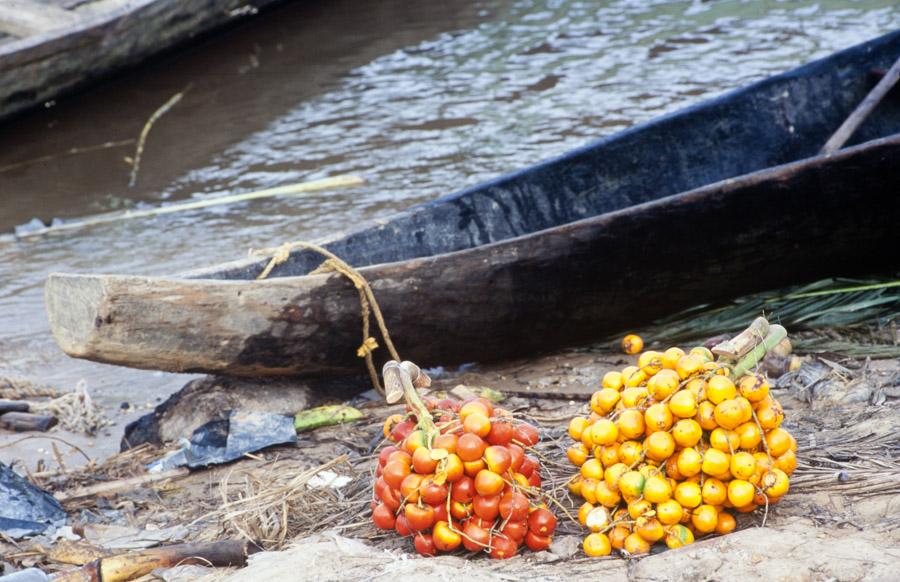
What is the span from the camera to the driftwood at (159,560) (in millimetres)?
2314

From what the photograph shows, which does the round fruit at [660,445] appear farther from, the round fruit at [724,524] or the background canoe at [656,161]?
the background canoe at [656,161]

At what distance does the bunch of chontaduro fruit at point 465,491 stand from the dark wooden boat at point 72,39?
5.99m

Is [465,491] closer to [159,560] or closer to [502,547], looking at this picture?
[502,547]

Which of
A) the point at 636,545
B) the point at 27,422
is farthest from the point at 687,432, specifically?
the point at 27,422

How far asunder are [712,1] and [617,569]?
9.22 m

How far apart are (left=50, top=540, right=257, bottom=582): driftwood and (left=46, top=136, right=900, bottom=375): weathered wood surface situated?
1041 millimetres

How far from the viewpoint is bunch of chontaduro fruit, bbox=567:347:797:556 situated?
2.13 metres

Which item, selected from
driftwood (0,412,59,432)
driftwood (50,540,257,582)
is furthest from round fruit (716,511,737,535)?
driftwood (0,412,59,432)

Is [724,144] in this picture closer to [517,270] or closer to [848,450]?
[517,270]

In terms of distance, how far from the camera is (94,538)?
2861 millimetres

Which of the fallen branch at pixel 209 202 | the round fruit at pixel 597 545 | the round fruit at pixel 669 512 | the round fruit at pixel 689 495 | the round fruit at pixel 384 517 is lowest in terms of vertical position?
the fallen branch at pixel 209 202

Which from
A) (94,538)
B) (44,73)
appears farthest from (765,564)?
(44,73)

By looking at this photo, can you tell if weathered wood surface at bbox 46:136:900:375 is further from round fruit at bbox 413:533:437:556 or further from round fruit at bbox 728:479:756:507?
round fruit at bbox 728:479:756:507

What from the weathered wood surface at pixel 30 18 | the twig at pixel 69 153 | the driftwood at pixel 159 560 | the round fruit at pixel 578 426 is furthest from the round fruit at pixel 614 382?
the twig at pixel 69 153
